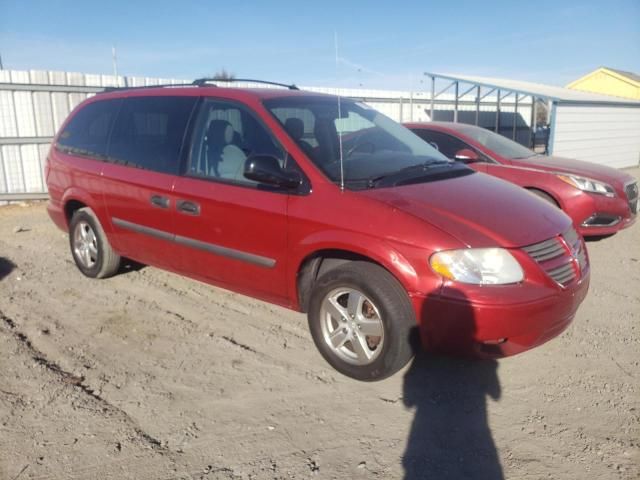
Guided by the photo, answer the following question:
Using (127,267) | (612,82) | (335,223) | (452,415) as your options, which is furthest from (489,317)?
(612,82)

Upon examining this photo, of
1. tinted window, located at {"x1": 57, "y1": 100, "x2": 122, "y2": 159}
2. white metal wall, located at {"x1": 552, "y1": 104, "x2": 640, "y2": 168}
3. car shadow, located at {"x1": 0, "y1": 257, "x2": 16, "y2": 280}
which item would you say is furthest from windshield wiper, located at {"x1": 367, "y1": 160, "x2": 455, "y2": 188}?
white metal wall, located at {"x1": 552, "y1": 104, "x2": 640, "y2": 168}

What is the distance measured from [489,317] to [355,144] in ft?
5.81

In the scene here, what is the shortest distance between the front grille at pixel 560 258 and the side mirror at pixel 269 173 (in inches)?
59.0

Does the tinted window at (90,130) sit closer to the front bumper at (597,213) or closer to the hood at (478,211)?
the hood at (478,211)

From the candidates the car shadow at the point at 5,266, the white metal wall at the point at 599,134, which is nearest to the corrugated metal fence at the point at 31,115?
the car shadow at the point at 5,266

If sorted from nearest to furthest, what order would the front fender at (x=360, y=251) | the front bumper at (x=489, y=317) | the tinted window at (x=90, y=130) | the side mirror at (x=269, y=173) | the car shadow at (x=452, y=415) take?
the car shadow at (x=452, y=415) → the front bumper at (x=489, y=317) → the front fender at (x=360, y=251) → the side mirror at (x=269, y=173) → the tinted window at (x=90, y=130)

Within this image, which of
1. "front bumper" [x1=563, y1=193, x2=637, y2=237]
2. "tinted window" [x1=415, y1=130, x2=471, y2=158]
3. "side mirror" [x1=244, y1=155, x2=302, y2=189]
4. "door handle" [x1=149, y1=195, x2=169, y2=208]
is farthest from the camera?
"tinted window" [x1=415, y1=130, x2=471, y2=158]

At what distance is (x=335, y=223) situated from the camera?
3408 mm

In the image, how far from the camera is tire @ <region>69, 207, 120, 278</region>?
530 centimetres

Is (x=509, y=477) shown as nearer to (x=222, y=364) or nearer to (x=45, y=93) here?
(x=222, y=364)

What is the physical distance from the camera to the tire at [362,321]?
10.4 feet

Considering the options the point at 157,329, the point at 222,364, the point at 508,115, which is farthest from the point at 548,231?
the point at 508,115

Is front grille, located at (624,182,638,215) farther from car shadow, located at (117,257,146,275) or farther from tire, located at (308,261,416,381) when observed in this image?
car shadow, located at (117,257,146,275)

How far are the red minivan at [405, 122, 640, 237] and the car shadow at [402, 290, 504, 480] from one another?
303cm
